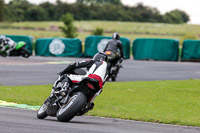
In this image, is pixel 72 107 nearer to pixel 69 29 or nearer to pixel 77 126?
pixel 77 126

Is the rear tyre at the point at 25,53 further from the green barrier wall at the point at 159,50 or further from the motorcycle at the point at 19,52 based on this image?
the green barrier wall at the point at 159,50

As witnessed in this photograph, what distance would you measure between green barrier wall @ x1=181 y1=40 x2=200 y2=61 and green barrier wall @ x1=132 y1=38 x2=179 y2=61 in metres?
0.53

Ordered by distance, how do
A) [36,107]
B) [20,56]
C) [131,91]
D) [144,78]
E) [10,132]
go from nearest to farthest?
[10,132] < [36,107] < [131,91] < [144,78] < [20,56]

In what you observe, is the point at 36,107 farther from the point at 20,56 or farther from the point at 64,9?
the point at 64,9

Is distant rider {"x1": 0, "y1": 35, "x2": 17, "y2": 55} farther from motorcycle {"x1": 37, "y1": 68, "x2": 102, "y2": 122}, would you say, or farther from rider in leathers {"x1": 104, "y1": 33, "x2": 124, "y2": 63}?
motorcycle {"x1": 37, "y1": 68, "x2": 102, "y2": 122}

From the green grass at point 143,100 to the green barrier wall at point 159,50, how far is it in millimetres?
16497

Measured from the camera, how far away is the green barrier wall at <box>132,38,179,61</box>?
35062 millimetres

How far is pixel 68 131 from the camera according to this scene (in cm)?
806

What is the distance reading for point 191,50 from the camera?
34969 millimetres

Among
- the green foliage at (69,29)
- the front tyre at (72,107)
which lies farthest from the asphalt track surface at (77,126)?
the green foliage at (69,29)

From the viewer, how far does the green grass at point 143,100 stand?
35.8 feet

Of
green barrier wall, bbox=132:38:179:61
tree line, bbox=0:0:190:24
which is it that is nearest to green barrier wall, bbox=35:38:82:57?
green barrier wall, bbox=132:38:179:61

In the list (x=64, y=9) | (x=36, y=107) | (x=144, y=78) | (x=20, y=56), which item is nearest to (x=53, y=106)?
(x=36, y=107)

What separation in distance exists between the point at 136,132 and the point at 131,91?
23.9ft
